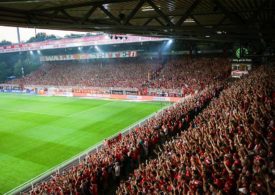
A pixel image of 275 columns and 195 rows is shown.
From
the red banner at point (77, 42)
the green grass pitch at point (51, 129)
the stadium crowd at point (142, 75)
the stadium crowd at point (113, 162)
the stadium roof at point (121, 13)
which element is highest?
the red banner at point (77, 42)

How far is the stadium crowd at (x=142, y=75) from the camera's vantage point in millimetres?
33688

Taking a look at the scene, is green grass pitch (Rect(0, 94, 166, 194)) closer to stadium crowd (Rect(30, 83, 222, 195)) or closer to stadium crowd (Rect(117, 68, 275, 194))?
stadium crowd (Rect(30, 83, 222, 195))

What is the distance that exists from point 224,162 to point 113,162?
5924 mm

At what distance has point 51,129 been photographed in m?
24.1

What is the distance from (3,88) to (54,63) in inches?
438

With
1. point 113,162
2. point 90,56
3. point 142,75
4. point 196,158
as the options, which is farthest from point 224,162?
point 90,56

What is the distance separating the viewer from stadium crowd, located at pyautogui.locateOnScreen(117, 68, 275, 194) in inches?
254

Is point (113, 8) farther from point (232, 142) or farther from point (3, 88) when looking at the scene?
point (3, 88)

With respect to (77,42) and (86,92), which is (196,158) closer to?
(86,92)

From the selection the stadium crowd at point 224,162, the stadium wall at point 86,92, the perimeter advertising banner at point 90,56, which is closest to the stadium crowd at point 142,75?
the stadium wall at point 86,92

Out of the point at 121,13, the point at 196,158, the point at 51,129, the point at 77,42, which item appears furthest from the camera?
the point at 77,42

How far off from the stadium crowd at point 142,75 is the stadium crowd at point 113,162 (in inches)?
609

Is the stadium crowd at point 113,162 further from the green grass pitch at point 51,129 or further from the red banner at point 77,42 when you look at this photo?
the red banner at point 77,42

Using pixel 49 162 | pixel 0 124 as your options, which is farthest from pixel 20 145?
pixel 0 124
